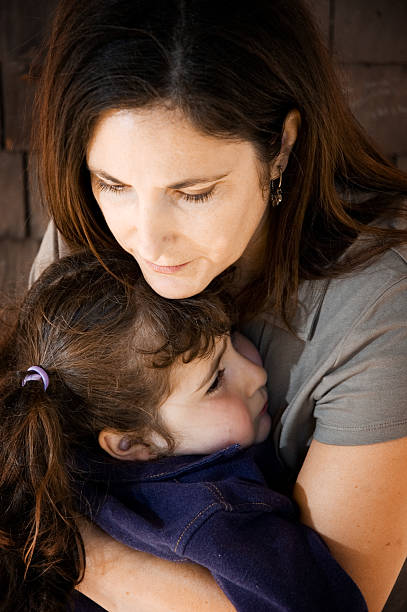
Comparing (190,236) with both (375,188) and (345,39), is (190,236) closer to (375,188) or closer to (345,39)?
(375,188)

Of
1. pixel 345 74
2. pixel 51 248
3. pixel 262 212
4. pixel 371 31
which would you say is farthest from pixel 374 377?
pixel 371 31

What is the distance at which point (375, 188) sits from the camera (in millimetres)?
1298

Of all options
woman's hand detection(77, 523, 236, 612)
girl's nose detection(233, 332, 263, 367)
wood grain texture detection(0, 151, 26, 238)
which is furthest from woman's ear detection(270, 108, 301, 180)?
wood grain texture detection(0, 151, 26, 238)

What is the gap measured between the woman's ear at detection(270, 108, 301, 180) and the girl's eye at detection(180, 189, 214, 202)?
16cm

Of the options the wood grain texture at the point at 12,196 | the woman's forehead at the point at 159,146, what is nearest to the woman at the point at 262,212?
the woman's forehead at the point at 159,146

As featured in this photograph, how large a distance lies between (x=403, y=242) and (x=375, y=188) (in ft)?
0.52

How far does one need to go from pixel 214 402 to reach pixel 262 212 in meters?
0.39

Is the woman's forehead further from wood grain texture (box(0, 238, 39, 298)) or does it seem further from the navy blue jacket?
wood grain texture (box(0, 238, 39, 298))

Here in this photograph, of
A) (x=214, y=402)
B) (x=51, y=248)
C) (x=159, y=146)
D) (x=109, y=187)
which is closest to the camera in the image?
(x=159, y=146)

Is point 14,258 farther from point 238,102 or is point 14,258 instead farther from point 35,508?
point 238,102

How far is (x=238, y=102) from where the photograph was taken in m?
0.97

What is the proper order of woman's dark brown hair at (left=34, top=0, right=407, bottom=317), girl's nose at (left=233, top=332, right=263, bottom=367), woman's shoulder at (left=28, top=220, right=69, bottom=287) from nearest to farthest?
woman's dark brown hair at (left=34, top=0, right=407, bottom=317)
girl's nose at (left=233, top=332, right=263, bottom=367)
woman's shoulder at (left=28, top=220, right=69, bottom=287)

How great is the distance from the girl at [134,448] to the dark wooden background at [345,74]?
60cm

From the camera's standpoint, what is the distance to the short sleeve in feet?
3.74
